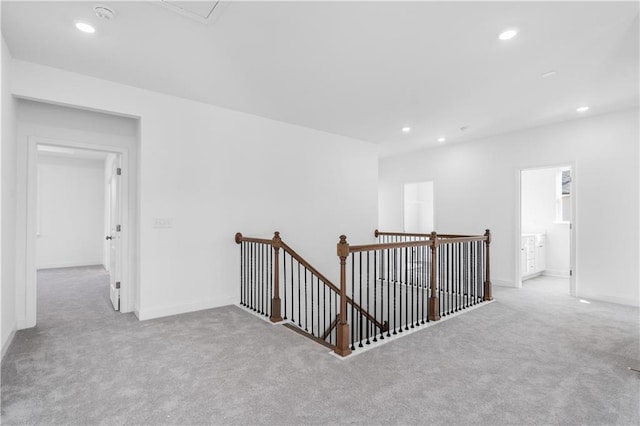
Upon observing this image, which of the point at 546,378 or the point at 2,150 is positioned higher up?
the point at 2,150

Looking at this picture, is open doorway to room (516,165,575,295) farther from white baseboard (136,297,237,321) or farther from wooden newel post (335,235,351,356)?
white baseboard (136,297,237,321)

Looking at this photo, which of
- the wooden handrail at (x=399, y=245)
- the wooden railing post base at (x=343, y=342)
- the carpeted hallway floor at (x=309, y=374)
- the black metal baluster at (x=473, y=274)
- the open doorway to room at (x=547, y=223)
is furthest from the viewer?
the open doorway to room at (x=547, y=223)

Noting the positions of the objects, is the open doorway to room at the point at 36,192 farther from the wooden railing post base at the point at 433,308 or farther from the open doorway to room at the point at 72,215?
the wooden railing post base at the point at 433,308

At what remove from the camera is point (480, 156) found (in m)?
5.85

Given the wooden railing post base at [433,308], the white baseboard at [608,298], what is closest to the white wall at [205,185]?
the wooden railing post base at [433,308]

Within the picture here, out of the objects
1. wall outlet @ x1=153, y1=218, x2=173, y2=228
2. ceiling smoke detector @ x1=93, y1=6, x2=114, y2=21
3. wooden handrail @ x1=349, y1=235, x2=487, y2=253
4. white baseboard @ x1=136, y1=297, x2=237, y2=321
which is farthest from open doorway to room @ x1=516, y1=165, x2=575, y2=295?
ceiling smoke detector @ x1=93, y1=6, x2=114, y2=21

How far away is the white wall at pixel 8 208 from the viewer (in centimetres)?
265

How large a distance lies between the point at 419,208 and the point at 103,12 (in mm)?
8730

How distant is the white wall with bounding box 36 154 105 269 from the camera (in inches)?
289

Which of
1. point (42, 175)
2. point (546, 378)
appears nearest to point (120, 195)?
point (546, 378)

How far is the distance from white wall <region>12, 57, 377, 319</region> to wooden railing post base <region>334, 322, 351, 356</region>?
2042mm

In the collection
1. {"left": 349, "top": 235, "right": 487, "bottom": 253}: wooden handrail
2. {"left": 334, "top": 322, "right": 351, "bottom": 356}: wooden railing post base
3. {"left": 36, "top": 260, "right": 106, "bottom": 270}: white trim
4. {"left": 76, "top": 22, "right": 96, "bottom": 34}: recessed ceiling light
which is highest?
{"left": 76, "top": 22, "right": 96, "bottom": 34}: recessed ceiling light

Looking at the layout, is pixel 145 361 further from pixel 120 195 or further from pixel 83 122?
pixel 83 122

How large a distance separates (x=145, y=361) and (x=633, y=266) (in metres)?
5.99
